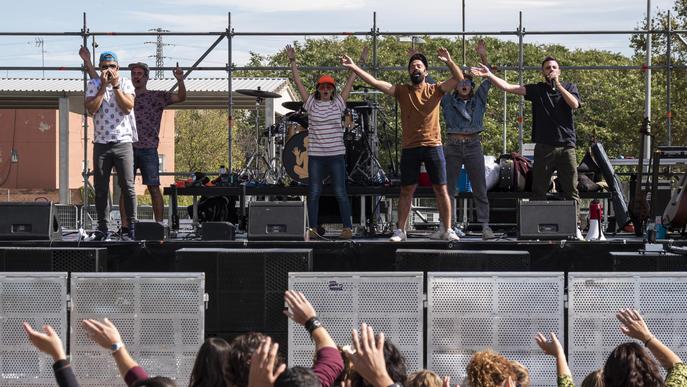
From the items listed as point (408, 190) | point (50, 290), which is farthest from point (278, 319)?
point (408, 190)

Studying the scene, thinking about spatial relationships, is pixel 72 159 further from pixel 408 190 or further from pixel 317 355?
pixel 317 355

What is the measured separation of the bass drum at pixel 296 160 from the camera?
43.7 feet

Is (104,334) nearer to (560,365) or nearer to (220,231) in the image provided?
(560,365)

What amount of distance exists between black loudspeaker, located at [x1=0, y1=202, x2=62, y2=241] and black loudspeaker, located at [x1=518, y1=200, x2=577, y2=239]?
3.97 metres

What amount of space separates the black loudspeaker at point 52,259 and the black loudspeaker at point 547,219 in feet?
11.5

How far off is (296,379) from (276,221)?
5913 millimetres

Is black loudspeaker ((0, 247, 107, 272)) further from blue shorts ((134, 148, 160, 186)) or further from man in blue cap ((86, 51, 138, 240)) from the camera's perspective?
blue shorts ((134, 148, 160, 186))

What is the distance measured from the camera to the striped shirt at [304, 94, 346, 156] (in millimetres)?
11250

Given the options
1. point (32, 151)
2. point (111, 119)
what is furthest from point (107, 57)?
point (32, 151)

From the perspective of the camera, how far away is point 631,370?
5.08 metres

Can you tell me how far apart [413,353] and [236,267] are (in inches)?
62.1

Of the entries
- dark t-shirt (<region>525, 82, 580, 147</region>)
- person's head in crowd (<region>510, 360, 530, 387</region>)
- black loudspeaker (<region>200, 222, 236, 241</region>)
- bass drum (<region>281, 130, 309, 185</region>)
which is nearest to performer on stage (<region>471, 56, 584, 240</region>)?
dark t-shirt (<region>525, 82, 580, 147</region>)

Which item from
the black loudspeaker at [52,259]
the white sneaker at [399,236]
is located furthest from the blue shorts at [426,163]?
the black loudspeaker at [52,259]

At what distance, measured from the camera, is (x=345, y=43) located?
46500 mm
